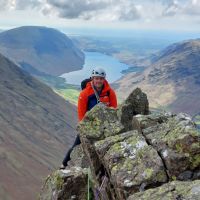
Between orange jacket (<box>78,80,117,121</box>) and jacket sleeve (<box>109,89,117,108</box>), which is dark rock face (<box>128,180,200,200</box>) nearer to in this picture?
orange jacket (<box>78,80,117,121</box>)

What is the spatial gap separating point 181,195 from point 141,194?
174 centimetres

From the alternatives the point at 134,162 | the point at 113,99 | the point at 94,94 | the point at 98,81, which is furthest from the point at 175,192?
the point at 113,99

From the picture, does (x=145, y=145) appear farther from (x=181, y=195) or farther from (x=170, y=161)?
(x=181, y=195)

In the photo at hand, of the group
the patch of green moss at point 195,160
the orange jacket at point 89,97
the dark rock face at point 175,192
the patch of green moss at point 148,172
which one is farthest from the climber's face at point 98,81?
the dark rock face at point 175,192

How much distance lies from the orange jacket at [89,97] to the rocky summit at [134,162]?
2.91ft

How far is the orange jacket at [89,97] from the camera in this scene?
74.3 ft

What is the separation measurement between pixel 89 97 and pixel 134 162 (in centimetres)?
672

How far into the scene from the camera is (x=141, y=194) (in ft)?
47.8

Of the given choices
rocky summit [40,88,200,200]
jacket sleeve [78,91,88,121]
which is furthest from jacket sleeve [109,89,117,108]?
jacket sleeve [78,91,88,121]

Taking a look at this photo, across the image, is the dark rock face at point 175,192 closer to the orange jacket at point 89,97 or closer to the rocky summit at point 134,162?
the rocky summit at point 134,162

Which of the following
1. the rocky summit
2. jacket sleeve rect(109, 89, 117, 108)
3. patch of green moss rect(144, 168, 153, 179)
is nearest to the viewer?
the rocky summit

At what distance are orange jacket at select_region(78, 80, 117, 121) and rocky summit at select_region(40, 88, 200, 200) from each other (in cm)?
89

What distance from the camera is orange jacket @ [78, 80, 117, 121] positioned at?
74.3 feet

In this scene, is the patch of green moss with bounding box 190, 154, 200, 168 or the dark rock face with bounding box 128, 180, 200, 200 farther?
the patch of green moss with bounding box 190, 154, 200, 168
